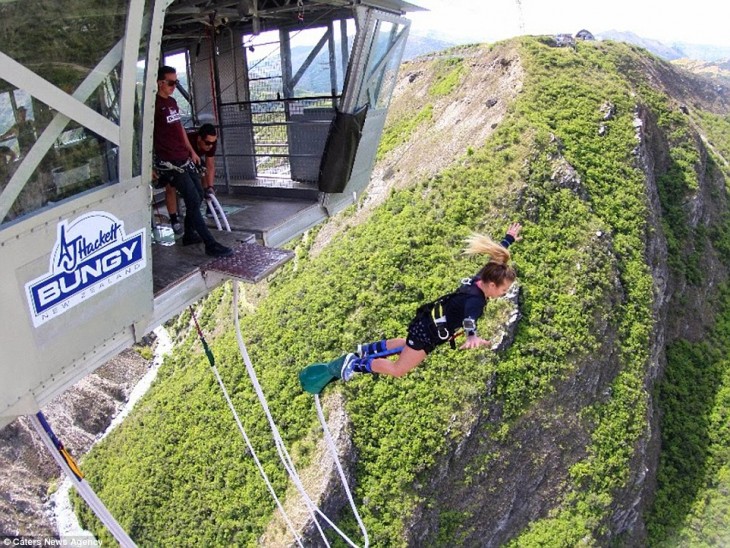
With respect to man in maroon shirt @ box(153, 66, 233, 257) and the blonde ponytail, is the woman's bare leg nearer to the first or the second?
the blonde ponytail

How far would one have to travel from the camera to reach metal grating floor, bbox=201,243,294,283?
5.21 meters

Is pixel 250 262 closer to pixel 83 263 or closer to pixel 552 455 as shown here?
pixel 83 263

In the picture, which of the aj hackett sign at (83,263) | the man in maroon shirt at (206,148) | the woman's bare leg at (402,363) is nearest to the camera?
A: the aj hackett sign at (83,263)

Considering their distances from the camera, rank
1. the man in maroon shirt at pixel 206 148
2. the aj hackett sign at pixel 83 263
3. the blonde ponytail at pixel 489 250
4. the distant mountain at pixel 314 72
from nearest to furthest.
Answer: the aj hackett sign at pixel 83 263 < the blonde ponytail at pixel 489 250 < the man in maroon shirt at pixel 206 148 < the distant mountain at pixel 314 72

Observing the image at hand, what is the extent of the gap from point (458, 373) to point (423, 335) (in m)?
10.5

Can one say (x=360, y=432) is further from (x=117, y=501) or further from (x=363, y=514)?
(x=117, y=501)

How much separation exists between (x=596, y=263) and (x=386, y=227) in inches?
270

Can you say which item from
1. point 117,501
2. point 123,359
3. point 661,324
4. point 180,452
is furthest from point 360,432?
point 123,359

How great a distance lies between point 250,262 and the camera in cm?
550

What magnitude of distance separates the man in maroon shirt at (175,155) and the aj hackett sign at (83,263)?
1.17 metres

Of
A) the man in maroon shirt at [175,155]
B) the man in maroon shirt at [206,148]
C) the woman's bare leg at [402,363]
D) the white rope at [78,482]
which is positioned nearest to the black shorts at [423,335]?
the woman's bare leg at [402,363]

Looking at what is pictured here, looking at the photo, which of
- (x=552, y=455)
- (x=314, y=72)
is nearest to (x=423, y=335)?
(x=314, y=72)

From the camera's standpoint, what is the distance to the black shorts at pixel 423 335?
555 centimetres

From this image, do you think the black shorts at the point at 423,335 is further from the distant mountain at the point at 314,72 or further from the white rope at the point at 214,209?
the distant mountain at the point at 314,72
